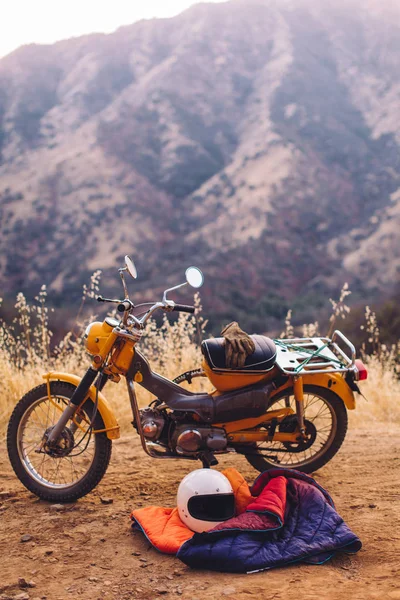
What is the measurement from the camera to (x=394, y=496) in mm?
4164

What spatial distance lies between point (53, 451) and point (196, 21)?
75.8 m

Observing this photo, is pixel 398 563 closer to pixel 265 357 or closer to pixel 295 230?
pixel 265 357

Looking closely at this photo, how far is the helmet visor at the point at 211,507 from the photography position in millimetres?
3543

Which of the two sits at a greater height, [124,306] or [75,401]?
[124,306]

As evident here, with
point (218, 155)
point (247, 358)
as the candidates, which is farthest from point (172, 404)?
point (218, 155)

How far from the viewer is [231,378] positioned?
409 cm

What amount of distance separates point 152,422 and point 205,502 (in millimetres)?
696

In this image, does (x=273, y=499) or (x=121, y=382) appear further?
(x=121, y=382)

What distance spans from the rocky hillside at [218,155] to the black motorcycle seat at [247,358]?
30.4 meters

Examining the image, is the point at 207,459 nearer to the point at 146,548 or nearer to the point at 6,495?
the point at 146,548

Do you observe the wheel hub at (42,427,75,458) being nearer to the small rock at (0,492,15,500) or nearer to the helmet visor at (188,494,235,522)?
the small rock at (0,492,15,500)

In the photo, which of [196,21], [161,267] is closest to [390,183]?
[161,267]

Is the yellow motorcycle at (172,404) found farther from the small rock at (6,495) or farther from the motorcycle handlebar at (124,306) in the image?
the small rock at (6,495)

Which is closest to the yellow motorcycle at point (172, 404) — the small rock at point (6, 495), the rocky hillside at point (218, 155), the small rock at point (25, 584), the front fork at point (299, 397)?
the front fork at point (299, 397)
